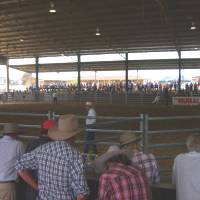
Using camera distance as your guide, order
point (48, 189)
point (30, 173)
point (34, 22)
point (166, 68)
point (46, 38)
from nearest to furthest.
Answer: point (48, 189)
point (30, 173)
point (34, 22)
point (46, 38)
point (166, 68)

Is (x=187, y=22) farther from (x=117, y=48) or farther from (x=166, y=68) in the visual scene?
(x=166, y=68)

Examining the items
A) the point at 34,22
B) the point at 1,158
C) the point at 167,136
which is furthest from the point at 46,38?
the point at 1,158

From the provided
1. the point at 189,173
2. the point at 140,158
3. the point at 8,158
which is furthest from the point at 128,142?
the point at 8,158

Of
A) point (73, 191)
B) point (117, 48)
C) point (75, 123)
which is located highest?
point (117, 48)

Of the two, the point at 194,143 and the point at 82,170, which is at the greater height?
the point at 194,143

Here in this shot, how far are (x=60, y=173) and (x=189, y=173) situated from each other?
1.10 meters

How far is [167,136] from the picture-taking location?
46.4 feet

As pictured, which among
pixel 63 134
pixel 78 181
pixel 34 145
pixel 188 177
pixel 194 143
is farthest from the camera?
pixel 34 145

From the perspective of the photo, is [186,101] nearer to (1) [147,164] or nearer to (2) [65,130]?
(1) [147,164]

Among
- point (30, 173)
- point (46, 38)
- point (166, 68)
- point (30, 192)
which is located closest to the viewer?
point (30, 173)

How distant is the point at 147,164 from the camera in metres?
4.10

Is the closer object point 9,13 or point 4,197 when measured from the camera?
point 4,197

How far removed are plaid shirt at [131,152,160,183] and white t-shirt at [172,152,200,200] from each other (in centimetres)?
29

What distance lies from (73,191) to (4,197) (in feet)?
4.02
